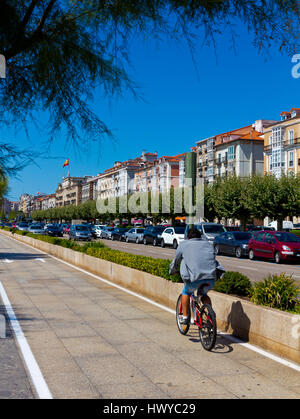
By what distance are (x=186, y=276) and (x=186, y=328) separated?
0.85 meters

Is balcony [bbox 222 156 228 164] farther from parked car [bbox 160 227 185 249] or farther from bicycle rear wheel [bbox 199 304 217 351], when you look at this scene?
bicycle rear wheel [bbox 199 304 217 351]

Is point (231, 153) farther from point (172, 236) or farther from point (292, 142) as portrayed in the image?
point (172, 236)

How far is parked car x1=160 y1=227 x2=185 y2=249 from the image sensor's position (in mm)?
33431

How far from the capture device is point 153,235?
38.0 metres

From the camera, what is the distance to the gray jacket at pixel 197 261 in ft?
19.4

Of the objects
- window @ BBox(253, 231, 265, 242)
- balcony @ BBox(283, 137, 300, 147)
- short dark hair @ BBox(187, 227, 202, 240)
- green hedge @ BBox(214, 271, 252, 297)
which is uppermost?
balcony @ BBox(283, 137, 300, 147)

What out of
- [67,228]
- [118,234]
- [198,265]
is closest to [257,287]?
[198,265]

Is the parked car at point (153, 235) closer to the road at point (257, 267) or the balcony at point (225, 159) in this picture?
the road at point (257, 267)

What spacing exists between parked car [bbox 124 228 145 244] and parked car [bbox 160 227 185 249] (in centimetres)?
616

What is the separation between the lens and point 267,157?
219 feet

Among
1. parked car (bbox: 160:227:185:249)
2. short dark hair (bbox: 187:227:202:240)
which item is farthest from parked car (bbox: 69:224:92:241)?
short dark hair (bbox: 187:227:202:240)

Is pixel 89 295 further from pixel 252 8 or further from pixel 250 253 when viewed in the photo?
pixel 250 253

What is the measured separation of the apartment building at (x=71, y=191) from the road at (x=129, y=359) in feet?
513
